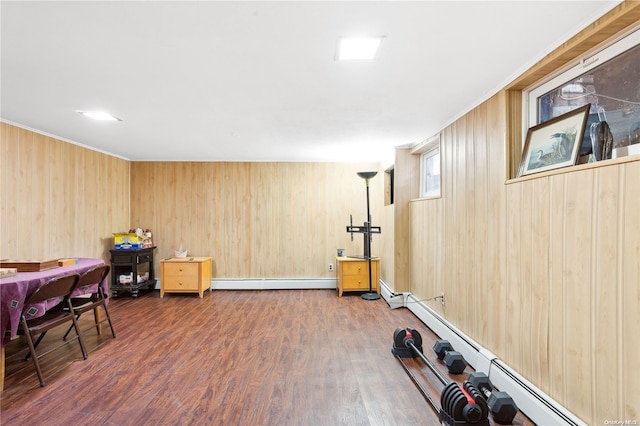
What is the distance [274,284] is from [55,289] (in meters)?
3.25

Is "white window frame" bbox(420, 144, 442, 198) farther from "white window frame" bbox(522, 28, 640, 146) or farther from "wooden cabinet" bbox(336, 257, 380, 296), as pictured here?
"white window frame" bbox(522, 28, 640, 146)

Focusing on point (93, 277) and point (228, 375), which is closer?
point (228, 375)

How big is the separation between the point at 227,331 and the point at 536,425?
9.18ft

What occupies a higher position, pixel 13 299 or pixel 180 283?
pixel 13 299

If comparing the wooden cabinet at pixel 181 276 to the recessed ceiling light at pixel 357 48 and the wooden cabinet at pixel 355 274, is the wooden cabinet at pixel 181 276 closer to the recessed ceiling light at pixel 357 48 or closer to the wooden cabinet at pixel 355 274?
the wooden cabinet at pixel 355 274

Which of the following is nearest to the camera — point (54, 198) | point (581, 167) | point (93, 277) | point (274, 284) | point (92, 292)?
point (581, 167)

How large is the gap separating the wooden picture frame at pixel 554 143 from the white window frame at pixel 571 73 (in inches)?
5.7

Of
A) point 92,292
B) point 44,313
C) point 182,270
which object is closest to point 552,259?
point 44,313

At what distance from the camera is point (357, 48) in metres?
1.76

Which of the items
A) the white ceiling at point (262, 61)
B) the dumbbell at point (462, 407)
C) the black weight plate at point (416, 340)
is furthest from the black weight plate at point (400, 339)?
the white ceiling at point (262, 61)

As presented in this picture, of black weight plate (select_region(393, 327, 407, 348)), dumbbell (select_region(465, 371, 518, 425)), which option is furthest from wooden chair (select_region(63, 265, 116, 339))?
dumbbell (select_region(465, 371, 518, 425))

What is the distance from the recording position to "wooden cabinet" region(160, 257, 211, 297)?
4.78m

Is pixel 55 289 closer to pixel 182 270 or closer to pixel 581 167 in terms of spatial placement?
pixel 182 270

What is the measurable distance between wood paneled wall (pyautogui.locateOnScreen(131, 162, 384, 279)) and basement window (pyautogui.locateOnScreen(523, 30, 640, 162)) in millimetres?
3554
